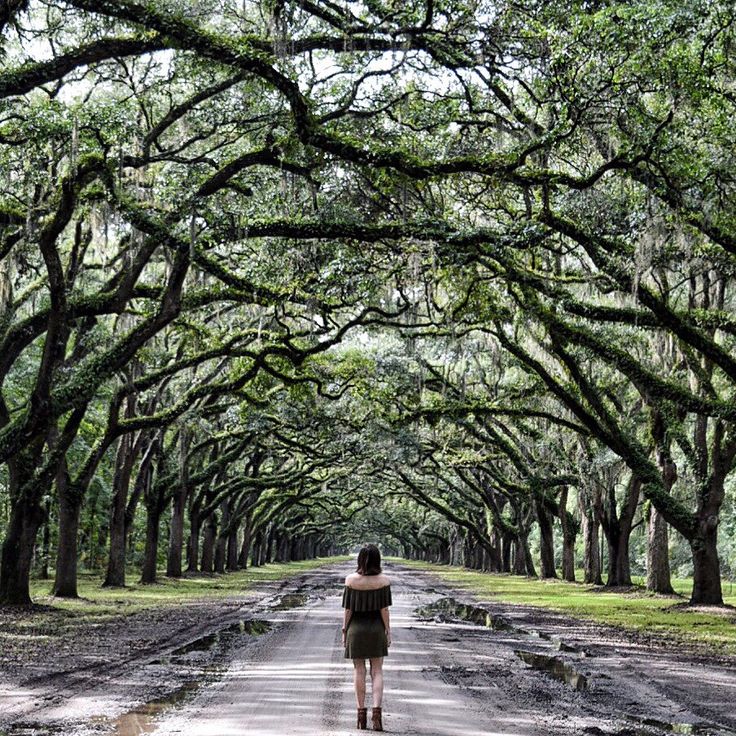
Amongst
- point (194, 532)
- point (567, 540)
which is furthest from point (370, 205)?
point (567, 540)

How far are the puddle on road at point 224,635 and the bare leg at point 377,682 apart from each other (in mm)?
5086

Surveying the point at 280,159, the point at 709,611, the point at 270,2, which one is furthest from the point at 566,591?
the point at 270,2

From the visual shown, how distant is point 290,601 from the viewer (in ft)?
76.2

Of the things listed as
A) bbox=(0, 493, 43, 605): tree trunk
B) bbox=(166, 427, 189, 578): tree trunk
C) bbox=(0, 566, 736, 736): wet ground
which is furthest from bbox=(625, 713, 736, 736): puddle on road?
bbox=(166, 427, 189, 578): tree trunk

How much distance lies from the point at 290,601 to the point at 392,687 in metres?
14.6

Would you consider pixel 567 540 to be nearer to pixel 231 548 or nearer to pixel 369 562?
pixel 231 548

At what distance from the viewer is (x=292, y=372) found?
25.6 m

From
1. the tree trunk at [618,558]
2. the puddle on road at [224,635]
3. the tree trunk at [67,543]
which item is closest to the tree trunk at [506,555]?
the tree trunk at [618,558]

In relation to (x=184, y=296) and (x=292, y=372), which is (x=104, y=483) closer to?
(x=292, y=372)

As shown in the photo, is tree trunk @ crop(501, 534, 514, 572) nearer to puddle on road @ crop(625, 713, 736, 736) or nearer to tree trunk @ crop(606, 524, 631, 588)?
tree trunk @ crop(606, 524, 631, 588)

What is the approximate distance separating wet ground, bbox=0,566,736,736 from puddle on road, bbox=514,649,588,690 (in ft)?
0.09

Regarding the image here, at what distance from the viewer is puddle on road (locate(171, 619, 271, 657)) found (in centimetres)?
1197

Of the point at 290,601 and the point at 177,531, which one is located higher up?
the point at 177,531

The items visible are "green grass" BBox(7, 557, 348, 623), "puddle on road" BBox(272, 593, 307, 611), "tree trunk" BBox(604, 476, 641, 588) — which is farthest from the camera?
"tree trunk" BBox(604, 476, 641, 588)
